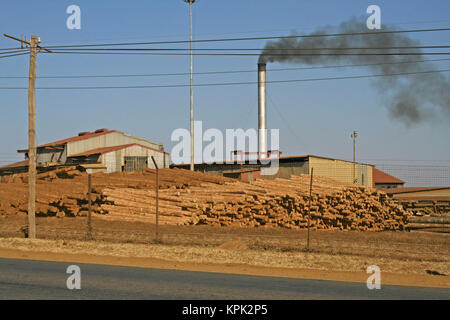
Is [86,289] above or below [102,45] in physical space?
below

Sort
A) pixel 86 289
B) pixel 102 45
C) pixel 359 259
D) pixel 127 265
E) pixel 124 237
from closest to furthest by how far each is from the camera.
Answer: pixel 86 289 < pixel 127 265 < pixel 359 259 < pixel 124 237 < pixel 102 45

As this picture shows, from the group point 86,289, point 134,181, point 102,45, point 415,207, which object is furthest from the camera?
point 415,207

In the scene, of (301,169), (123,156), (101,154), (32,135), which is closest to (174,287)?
(32,135)

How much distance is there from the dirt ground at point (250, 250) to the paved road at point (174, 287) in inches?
51.7

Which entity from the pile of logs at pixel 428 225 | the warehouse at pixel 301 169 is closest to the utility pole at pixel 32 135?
the pile of logs at pixel 428 225

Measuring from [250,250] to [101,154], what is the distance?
32332 millimetres

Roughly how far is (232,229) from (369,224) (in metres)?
6.39

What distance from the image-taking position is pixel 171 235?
1961cm

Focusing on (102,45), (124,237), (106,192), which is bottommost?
(124,237)

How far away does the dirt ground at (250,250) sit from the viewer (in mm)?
12383

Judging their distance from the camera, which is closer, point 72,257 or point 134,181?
point 72,257

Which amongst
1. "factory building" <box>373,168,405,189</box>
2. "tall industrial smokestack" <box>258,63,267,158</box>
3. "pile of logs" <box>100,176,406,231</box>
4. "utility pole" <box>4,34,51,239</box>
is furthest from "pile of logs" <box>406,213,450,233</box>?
"factory building" <box>373,168,405,189</box>

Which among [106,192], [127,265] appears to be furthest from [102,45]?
[127,265]

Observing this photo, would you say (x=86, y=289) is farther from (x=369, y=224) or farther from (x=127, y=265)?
(x=369, y=224)
